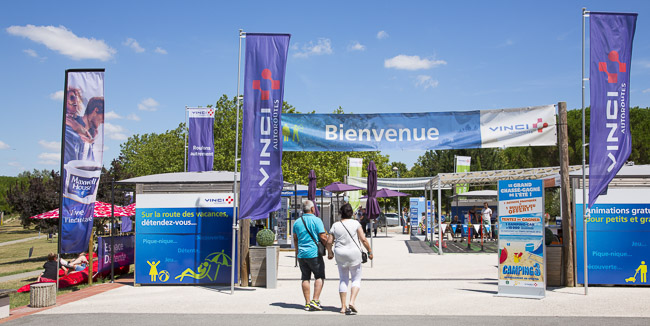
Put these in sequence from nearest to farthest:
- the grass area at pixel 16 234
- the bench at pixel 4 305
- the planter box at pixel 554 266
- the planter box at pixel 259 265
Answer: the bench at pixel 4 305
the planter box at pixel 554 266
the planter box at pixel 259 265
the grass area at pixel 16 234

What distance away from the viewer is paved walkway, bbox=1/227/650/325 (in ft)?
23.2

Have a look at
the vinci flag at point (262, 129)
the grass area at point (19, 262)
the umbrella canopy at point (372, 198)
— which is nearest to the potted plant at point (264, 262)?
the vinci flag at point (262, 129)

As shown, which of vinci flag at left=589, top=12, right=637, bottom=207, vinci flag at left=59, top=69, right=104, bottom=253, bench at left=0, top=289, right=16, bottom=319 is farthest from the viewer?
vinci flag at left=59, top=69, right=104, bottom=253

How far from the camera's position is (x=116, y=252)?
39.1 ft

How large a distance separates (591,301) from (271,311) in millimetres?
4905

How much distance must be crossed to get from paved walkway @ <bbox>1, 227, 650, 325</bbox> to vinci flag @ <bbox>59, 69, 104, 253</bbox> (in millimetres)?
1477

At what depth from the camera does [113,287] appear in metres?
10.2

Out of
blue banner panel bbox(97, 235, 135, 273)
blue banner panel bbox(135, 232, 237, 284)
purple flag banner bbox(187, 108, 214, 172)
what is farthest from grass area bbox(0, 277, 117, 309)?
purple flag banner bbox(187, 108, 214, 172)

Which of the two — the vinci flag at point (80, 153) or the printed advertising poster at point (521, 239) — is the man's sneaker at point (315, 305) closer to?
the printed advertising poster at point (521, 239)

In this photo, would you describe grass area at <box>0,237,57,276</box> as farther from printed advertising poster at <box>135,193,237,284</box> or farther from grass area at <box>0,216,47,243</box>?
printed advertising poster at <box>135,193,237,284</box>

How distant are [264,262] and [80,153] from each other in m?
4.30

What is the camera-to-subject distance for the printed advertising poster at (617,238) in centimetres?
930

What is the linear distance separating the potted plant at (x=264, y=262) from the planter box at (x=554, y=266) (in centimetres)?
506

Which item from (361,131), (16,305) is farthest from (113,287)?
(361,131)
